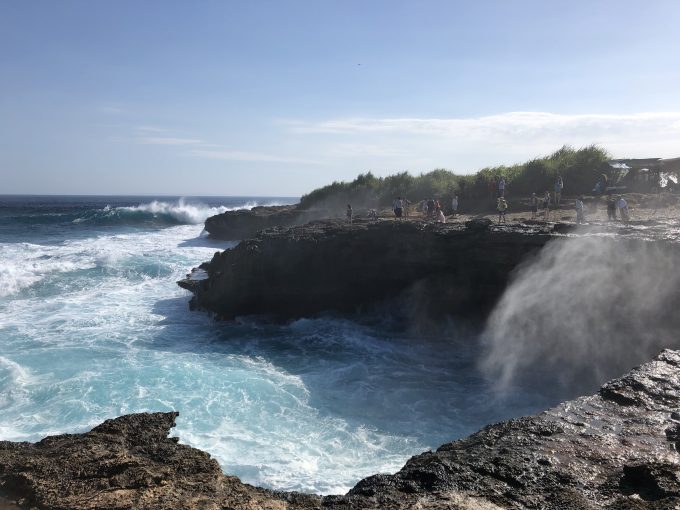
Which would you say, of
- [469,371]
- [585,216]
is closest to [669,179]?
[585,216]

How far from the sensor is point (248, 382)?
11531 mm

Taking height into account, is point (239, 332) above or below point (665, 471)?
below

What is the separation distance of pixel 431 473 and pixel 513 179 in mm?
23690

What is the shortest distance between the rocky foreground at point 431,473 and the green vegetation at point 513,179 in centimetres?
2113

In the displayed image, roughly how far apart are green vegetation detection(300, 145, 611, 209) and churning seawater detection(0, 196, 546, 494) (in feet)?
42.8

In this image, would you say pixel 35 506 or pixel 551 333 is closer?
pixel 35 506

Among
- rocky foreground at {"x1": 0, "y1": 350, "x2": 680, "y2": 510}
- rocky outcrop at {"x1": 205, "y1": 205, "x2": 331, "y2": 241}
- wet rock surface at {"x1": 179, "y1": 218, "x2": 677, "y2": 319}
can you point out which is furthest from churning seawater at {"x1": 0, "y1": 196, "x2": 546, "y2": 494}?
rocky outcrop at {"x1": 205, "y1": 205, "x2": 331, "y2": 241}

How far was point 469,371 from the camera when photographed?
1263 cm

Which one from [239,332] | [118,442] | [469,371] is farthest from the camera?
[239,332]

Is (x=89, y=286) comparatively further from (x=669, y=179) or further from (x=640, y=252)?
(x=669, y=179)

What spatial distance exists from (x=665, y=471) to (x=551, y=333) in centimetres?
957

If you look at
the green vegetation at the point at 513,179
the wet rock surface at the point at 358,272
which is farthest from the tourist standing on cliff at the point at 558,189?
the wet rock surface at the point at 358,272

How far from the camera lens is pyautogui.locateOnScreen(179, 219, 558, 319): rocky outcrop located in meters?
15.3

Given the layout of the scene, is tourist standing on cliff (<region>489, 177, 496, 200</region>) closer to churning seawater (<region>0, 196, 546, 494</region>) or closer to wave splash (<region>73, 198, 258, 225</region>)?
churning seawater (<region>0, 196, 546, 494</region>)
